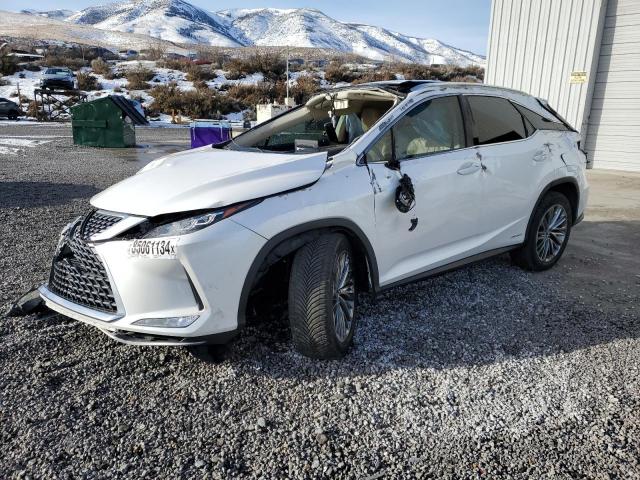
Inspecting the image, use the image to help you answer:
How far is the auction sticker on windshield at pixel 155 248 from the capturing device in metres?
2.52

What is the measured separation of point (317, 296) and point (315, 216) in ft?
1.46

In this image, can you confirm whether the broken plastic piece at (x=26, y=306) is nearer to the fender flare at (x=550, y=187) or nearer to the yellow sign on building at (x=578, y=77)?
the fender flare at (x=550, y=187)

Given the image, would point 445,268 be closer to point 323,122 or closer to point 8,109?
point 323,122

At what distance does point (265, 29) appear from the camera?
17975 centimetres

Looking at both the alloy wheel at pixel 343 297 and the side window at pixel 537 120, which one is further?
the side window at pixel 537 120

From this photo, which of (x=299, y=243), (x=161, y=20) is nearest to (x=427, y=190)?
(x=299, y=243)

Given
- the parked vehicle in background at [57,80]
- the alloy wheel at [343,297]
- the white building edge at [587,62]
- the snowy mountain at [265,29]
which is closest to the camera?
the alloy wheel at [343,297]

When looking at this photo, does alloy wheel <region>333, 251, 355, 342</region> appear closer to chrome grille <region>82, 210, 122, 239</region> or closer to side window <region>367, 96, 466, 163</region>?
side window <region>367, 96, 466, 163</region>

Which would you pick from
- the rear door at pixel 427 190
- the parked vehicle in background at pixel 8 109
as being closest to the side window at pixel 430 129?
the rear door at pixel 427 190

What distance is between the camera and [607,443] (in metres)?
2.39

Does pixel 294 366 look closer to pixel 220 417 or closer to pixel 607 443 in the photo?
pixel 220 417

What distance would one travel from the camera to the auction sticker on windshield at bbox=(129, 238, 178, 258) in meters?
2.52

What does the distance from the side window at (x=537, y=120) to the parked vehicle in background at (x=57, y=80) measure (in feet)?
111

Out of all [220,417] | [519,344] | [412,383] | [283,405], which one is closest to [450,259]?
[519,344]
